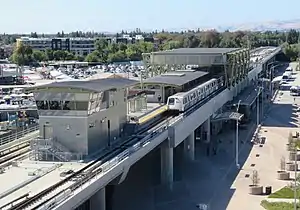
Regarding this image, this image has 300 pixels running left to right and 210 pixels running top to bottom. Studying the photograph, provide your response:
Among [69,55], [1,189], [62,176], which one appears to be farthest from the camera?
[69,55]

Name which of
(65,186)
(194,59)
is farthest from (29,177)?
(194,59)

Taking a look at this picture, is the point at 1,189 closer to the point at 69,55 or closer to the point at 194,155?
the point at 194,155

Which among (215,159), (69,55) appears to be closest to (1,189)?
(215,159)

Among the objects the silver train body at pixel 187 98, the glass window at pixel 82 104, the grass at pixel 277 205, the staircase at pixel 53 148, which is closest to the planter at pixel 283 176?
the grass at pixel 277 205

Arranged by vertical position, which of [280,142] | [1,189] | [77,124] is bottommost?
[280,142]

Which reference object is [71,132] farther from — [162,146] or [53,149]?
[162,146]

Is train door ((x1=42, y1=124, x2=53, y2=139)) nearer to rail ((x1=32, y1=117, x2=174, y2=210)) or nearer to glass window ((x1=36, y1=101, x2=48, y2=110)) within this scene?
glass window ((x1=36, y1=101, x2=48, y2=110))

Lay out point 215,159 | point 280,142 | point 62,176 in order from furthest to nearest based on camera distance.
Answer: point 280,142, point 215,159, point 62,176
